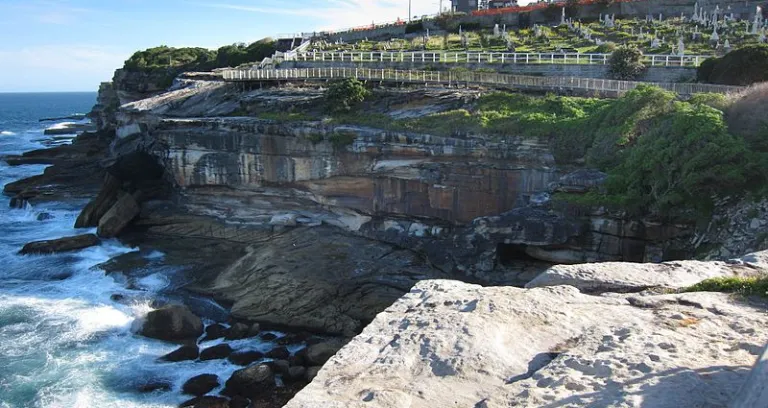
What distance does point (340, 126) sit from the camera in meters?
27.1

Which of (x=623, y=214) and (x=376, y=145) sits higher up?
(x=376, y=145)

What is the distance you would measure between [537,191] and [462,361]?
48.8 ft

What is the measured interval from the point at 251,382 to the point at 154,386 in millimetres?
2859

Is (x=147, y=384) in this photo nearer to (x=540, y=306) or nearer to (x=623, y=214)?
(x=540, y=306)

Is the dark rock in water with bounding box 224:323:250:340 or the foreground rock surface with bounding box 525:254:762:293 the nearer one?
the foreground rock surface with bounding box 525:254:762:293

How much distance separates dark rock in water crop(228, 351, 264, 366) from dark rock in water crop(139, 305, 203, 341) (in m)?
2.29

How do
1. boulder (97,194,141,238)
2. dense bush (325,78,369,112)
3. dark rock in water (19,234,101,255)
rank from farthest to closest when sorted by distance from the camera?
boulder (97,194,141,238) < dense bush (325,78,369,112) < dark rock in water (19,234,101,255)

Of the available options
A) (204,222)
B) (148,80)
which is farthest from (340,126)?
(148,80)

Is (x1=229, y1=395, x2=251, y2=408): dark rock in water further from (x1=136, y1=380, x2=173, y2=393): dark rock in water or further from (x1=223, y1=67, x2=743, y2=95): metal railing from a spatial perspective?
(x1=223, y1=67, x2=743, y2=95): metal railing

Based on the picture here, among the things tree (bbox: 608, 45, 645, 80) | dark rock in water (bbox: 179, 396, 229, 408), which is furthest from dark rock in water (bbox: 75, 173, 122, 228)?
tree (bbox: 608, 45, 645, 80)

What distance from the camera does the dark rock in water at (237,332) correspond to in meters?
21.4

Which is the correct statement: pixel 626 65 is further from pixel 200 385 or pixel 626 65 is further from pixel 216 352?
pixel 200 385

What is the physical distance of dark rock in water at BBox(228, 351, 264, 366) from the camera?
19714 millimetres

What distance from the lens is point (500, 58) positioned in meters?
35.5
